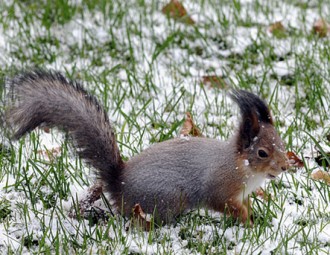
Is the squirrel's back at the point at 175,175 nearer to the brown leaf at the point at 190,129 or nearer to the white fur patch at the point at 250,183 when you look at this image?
the white fur patch at the point at 250,183

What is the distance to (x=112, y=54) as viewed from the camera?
4395 millimetres

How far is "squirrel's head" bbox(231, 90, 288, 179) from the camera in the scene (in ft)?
8.90

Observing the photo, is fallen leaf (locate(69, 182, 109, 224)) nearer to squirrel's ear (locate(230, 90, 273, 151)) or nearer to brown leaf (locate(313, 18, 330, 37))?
squirrel's ear (locate(230, 90, 273, 151))

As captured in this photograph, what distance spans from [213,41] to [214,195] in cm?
201

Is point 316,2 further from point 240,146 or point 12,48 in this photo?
point 240,146

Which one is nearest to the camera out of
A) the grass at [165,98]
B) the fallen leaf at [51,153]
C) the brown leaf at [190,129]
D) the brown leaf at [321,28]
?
the grass at [165,98]

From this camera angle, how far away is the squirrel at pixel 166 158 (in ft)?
8.84

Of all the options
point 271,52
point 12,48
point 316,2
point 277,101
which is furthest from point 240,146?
point 316,2

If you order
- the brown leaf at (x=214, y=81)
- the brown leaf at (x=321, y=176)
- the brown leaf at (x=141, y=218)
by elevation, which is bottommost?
the brown leaf at (x=141, y=218)

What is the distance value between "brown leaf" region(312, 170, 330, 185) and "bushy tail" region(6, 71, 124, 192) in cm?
87

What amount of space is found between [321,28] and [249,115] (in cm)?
213

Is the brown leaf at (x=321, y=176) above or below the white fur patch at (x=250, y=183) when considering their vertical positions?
above

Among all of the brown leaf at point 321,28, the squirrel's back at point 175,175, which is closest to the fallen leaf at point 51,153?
the squirrel's back at point 175,175

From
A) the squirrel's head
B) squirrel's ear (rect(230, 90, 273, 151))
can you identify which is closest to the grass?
the squirrel's head
